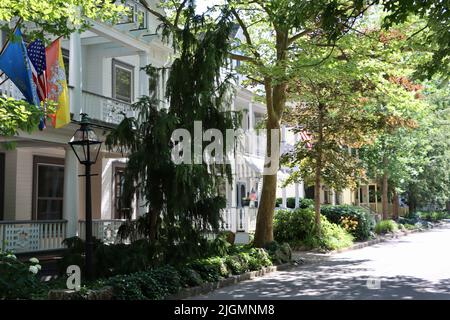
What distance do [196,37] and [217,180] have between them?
3.53 meters

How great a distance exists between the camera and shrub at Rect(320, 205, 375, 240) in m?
25.9

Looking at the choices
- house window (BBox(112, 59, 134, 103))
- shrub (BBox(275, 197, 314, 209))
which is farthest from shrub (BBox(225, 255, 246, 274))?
shrub (BBox(275, 197, 314, 209))

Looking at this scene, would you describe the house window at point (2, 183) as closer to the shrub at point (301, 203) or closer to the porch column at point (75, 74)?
the porch column at point (75, 74)

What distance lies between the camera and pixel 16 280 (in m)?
9.05

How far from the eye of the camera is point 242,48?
58.2 ft

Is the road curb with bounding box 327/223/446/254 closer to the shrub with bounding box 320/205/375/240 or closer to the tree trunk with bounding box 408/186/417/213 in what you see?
the shrub with bounding box 320/205/375/240

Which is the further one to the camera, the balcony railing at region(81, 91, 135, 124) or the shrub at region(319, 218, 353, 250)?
the shrub at region(319, 218, 353, 250)

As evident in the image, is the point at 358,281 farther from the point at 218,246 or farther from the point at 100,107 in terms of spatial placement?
the point at 100,107

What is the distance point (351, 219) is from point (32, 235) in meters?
16.0

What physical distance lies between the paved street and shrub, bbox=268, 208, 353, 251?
266 cm

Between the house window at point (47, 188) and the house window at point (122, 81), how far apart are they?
10.9 feet

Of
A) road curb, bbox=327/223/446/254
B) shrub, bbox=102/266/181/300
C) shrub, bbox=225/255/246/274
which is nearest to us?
shrub, bbox=102/266/181/300

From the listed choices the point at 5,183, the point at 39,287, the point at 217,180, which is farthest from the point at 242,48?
the point at 39,287

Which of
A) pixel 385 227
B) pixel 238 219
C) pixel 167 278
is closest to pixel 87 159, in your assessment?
pixel 167 278
